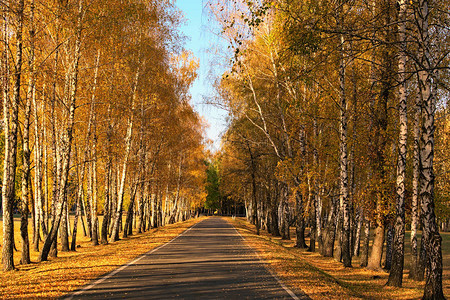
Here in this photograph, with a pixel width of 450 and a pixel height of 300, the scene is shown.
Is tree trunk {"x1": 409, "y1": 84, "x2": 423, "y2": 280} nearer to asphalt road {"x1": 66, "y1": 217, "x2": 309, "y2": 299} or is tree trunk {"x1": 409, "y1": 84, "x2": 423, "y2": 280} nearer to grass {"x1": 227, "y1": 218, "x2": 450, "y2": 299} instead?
grass {"x1": 227, "y1": 218, "x2": 450, "y2": 299}

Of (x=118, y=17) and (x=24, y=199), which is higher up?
(x=118, y=17)

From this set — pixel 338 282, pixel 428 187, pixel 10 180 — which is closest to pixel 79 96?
pixel 10 180

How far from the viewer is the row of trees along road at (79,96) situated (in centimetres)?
1508

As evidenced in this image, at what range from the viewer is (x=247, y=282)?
10891mm

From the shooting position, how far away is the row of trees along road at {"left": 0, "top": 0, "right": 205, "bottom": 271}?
1508cm

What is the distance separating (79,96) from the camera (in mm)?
23938

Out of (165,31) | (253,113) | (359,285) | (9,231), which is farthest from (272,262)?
(165,31)

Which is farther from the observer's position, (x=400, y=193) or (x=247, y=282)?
(x=400, y=193)

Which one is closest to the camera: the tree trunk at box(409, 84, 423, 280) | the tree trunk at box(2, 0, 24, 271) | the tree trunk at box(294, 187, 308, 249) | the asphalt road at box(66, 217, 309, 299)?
the asphalt road at box(66, 217, 309, 299)

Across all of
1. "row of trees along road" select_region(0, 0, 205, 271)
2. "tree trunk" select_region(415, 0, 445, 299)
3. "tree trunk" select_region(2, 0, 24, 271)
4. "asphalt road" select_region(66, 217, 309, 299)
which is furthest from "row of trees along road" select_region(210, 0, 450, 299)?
"tree trunk" select_region(2, 0, 24, 271)

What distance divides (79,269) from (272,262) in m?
6.60

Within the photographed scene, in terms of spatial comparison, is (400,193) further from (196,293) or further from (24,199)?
(24,199)

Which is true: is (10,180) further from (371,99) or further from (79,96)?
(371,99)

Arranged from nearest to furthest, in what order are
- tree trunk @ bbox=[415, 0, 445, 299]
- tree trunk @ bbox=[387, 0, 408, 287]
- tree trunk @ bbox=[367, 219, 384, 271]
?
tree trunk @ bbox=[415, 0, 445, 299], tree trunk @ bbox=[387, 0, 408, 287], tree trunk @ bbox=[367, 219, 384, 271]
